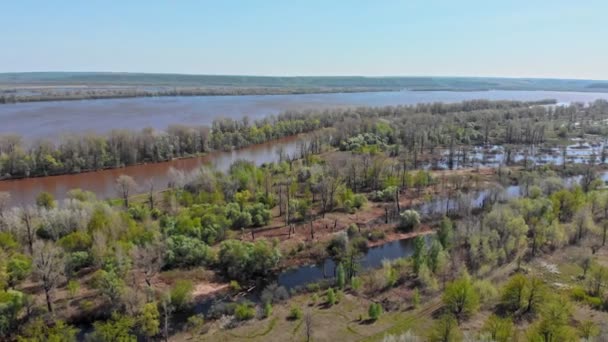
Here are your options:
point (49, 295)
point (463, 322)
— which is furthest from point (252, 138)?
point (463, 322)

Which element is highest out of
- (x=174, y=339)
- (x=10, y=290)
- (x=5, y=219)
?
(x=5, y=219)

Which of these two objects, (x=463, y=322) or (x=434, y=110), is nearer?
(x=463, y=322)

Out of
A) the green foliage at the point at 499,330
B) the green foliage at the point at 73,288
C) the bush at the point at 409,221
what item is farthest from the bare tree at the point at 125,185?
the green foliage at the point at 499,330

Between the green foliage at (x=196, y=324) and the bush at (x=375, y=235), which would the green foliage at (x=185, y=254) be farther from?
the bush at (x=375, y=235)

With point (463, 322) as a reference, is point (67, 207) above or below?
above

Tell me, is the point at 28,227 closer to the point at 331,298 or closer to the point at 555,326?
the point at 331,298

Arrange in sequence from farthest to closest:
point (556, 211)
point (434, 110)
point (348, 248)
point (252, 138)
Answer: point (434, 110) < point (252, 138) < point (556, 211) < point (348, 248)

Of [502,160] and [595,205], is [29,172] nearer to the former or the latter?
[595,205]
